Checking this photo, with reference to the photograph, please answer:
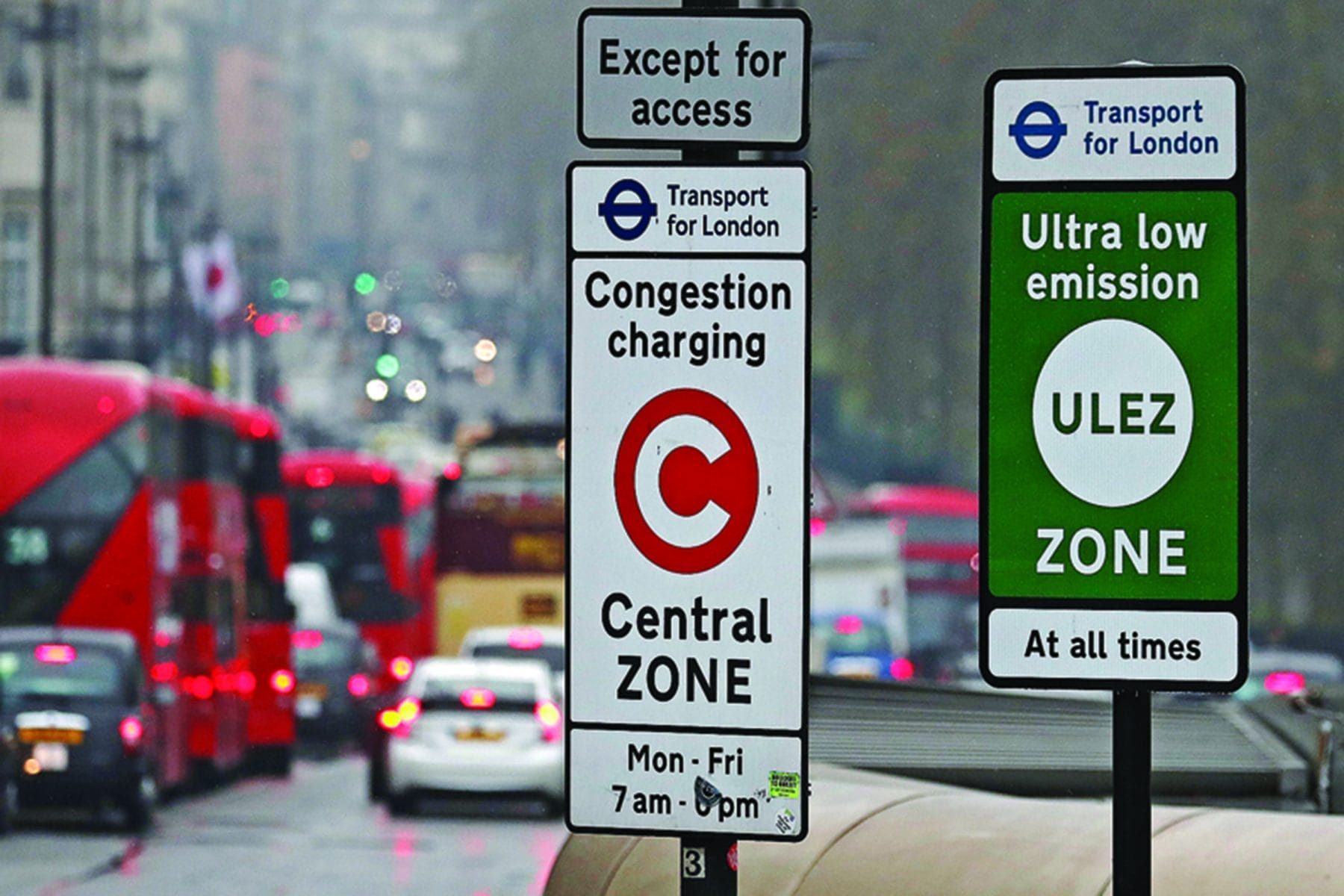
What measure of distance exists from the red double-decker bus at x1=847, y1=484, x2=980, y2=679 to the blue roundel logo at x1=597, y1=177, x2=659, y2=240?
126ft

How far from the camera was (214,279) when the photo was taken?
43.7m

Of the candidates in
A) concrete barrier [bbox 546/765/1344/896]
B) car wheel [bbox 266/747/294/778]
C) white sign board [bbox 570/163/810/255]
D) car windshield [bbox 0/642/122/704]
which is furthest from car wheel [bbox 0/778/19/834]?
white sign board [bbox 570/163/810/255]

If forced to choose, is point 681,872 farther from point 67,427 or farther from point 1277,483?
point 1277,483

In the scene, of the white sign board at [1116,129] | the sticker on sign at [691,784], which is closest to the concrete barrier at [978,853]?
the sticker on sign at [691,784]

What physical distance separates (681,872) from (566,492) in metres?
0.57

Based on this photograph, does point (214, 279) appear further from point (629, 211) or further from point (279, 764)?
point (629, 211)

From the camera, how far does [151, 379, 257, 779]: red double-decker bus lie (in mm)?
25531

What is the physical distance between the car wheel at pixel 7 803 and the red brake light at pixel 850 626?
17652 millimetres

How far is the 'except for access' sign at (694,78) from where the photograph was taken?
4270 millimetres

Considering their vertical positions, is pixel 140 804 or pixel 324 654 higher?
pixel 140 804

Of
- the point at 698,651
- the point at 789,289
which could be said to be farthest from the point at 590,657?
the point at 789,289

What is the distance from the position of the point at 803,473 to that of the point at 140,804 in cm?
1914

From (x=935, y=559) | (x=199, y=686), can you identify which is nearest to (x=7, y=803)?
(x=199, y=686)

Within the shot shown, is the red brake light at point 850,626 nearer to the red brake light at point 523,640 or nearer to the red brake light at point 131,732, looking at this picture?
the red brake light at point 523,640
